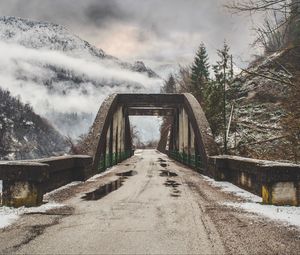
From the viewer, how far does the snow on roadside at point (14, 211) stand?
6031 mm

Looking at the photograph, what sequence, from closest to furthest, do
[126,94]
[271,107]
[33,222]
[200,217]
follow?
[33,222] → [200,217] → [126,94] → [271,107]

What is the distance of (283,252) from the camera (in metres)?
4.44

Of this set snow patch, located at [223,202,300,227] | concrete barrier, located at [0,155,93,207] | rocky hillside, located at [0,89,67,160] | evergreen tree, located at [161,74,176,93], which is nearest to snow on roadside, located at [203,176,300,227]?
snow patch, located at [223,202,300,227]

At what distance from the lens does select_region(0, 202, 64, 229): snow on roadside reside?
6.03 metres

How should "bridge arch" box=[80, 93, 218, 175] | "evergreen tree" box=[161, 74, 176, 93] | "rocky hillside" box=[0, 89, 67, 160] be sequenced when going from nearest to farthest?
"bridge arch" box=[80, 93, 218, 175] → "evergreen tree" box=[161, 74, 176, 93] → "rocky hillside" box=[0, 89, 67, 160]

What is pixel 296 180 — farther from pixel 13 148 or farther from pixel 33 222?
pixel 13 148

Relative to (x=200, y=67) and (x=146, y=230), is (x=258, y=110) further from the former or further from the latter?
(x=200, y=67)

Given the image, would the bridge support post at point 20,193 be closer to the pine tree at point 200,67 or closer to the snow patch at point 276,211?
the snow patch at point 276,211

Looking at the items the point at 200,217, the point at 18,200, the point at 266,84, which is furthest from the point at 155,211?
the point at 266,84

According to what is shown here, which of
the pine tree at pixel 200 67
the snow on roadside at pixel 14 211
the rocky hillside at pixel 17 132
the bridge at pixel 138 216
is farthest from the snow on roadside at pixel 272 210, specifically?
the rocky hillside at pixel 17 132

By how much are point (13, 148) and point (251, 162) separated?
17617 centimetres

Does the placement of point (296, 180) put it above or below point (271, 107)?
below

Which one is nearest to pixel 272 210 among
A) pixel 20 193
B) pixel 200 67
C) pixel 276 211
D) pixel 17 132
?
pixel 276 211

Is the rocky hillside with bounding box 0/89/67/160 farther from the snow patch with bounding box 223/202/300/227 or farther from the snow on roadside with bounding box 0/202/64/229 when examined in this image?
the snow patch with bounding box 223/202/300/227
